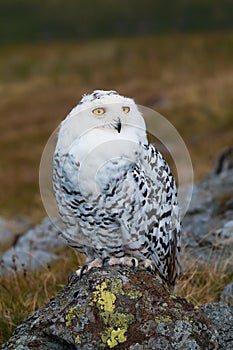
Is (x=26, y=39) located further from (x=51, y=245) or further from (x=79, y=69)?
(x=51, y=245)

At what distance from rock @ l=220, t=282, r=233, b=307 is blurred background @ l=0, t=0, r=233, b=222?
332 inches

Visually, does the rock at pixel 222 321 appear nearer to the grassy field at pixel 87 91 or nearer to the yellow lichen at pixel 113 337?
the yellow lichen at pixel 113 337

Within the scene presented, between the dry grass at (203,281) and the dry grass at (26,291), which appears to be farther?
the dry grass at (203,281)

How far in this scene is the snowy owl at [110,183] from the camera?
3.78m

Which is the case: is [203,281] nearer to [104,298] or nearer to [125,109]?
[104,298]

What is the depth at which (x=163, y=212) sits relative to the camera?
4305 mm

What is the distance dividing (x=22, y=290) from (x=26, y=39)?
314 ft

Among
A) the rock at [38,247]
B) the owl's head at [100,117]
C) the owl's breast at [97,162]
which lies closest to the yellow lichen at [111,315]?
the owl's breast at [97,162]

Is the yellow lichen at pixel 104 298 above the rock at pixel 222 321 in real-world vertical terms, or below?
above

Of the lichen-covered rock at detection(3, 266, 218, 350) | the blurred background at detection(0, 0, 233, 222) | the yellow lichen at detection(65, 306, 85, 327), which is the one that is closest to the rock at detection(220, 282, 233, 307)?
the lichen-covered rock at detection(3, 266, 218, 350)

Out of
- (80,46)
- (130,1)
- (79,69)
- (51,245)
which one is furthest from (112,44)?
(51,245)

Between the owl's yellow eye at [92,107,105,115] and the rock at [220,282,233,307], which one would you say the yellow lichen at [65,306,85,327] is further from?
the rock at [220,282,233,307]

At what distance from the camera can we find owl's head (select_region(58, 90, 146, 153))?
12.4 ft

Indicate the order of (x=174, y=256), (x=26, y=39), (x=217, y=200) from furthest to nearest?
1. (x=26, y=39)
2. (x=217, y=200)
3. (x=174, y=256)
